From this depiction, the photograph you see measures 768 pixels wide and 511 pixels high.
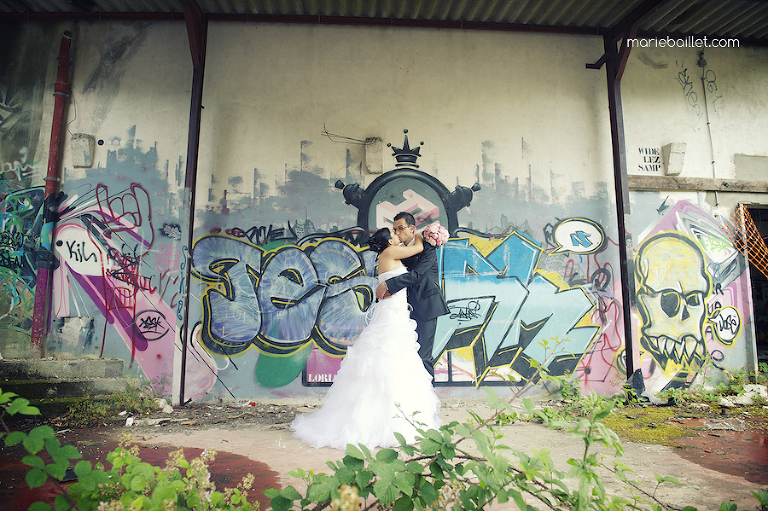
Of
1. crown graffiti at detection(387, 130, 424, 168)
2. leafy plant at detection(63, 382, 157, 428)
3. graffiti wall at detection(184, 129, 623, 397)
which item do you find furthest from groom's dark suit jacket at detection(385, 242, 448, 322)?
leafy plant at detection(63, 382, 157, 428)

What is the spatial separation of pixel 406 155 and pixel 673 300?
14.8 feet

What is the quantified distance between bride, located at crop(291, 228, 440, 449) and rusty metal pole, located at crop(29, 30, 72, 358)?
410 cm

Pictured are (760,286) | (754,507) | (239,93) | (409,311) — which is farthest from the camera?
(760,286)

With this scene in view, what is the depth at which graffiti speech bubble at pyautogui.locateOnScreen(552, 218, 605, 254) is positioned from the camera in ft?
18.9

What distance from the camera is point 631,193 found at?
19.3ft

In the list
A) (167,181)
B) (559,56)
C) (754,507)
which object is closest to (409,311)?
(754,507)

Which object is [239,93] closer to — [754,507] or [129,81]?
[129,81]

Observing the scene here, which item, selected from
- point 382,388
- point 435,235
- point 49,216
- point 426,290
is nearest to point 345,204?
point 435,235

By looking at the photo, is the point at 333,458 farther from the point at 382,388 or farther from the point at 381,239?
the point at 381,239

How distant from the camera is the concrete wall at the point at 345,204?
5.40 meters

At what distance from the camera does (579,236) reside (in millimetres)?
5777

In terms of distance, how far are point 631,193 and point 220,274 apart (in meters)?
6.18

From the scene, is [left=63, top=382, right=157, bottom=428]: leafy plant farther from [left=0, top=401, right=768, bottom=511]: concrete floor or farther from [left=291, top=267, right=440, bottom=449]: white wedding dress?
[left=291, top=267, right=440, bottom=449]: white wedding dress

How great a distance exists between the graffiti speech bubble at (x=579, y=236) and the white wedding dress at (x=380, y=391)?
3.08m
